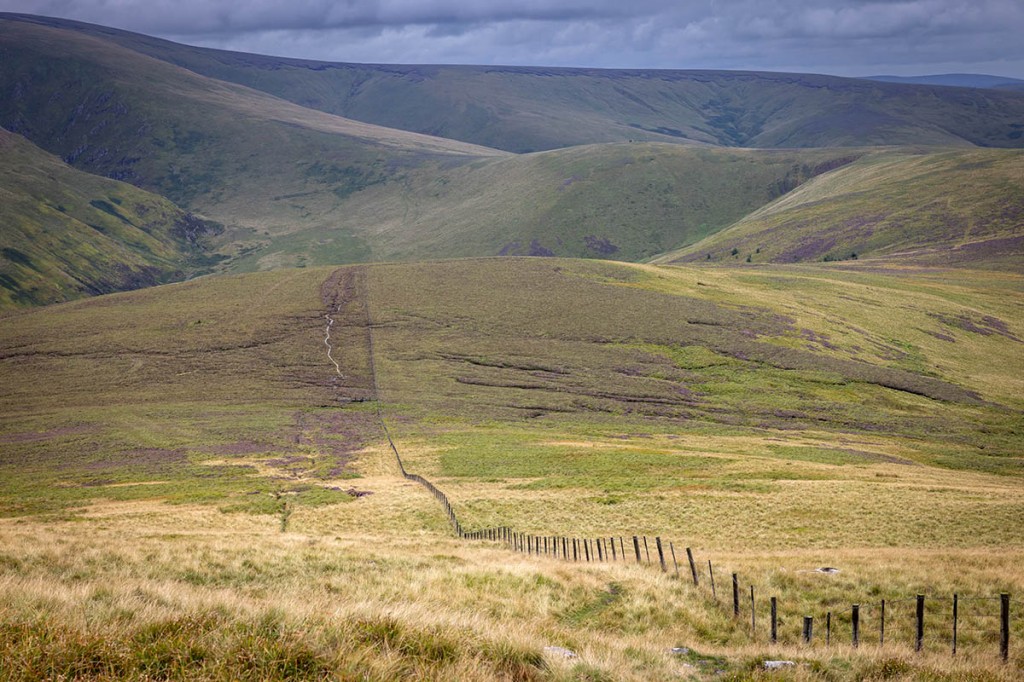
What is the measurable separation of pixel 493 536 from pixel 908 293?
5010 inches

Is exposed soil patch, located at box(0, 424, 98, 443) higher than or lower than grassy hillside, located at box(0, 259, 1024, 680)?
lower

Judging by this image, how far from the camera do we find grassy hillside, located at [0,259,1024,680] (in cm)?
1039

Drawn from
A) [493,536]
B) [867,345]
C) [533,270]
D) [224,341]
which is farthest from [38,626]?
[533,270]

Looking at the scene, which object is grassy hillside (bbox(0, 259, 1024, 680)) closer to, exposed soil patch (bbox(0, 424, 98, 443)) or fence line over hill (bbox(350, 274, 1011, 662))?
fence line over hill (bbox(350, 274, 1011, 662))

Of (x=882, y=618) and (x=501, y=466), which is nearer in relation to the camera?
(x=882, y=618)

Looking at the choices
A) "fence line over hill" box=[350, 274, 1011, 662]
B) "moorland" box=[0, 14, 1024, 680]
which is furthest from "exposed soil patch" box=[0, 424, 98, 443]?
"fence line over hill" box=[350, 274, 1011, 662]

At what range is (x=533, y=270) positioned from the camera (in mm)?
143625

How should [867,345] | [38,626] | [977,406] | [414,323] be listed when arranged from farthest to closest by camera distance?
[414,323] < [867,345] < [977,406] < [38,626]

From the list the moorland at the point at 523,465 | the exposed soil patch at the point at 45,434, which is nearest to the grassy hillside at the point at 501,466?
the moorland at the point at 523,465

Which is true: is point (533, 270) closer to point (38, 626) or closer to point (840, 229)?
point (840, 229)

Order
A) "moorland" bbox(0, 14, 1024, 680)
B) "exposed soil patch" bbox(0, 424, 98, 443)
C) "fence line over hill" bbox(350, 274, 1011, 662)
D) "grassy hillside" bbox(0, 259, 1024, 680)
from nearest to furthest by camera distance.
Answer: "grassy hillside" bbox(0, 259, 1024, 680)
"moorland" bbox(0, 14, 1024, 680)
"fence line over hill" bbox(350, 274, 1011, 662)
"exposed soil patch" bbox(0, 424, 98, 443)

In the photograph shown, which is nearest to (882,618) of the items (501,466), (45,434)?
(501,466)

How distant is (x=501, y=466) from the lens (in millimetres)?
59094

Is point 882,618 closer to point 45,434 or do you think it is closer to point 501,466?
point 501,466
